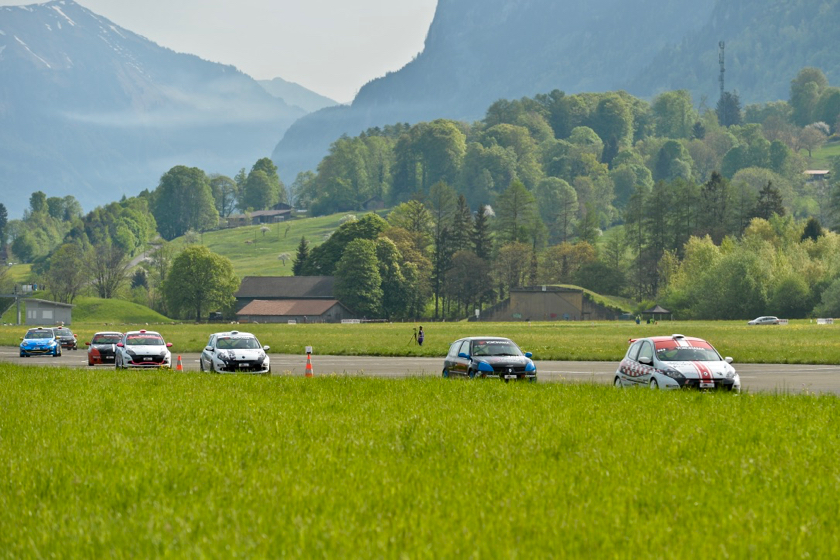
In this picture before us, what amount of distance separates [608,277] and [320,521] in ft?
517

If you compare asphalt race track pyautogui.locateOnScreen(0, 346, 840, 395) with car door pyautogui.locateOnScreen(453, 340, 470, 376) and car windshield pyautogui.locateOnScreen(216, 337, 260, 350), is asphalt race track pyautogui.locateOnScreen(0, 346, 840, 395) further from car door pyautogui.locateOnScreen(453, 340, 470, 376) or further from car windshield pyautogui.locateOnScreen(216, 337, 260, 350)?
car door pyautogui.locateOnScreen(453, 340, 470, 376)

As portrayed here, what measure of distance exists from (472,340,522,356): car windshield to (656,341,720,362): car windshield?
5756 mm

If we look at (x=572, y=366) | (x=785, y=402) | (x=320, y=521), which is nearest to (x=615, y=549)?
(x=320, y=521)

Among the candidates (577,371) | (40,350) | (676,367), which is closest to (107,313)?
(40,350)

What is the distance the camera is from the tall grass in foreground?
9.42 meters

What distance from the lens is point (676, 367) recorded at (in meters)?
25.5

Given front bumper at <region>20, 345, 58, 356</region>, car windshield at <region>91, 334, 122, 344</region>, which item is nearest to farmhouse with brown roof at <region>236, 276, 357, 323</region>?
front bumper at <region>20, 345, 58, 356</region>

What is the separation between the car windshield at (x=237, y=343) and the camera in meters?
38.3

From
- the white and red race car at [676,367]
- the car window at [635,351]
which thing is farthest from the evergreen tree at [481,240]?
the white and red race car at [676,367]

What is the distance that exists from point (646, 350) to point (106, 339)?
105 feet

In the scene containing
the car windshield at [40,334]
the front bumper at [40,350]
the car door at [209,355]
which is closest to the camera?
the car door at [209,355]

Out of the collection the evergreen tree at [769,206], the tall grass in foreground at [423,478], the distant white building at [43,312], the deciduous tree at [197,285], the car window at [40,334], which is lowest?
the tall grass in foreground at [423,478]

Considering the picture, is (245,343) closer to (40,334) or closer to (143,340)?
(143,340)

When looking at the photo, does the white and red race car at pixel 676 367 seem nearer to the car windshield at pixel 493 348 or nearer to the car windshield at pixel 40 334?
the car windshield at pixel 493 348
